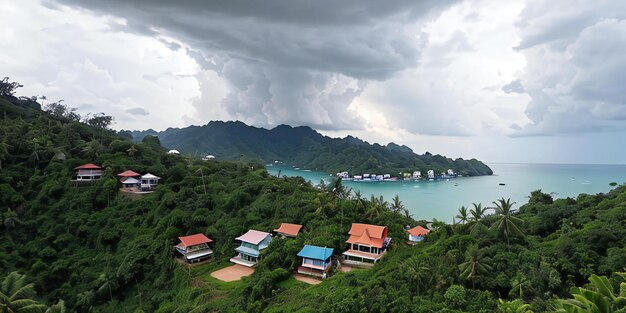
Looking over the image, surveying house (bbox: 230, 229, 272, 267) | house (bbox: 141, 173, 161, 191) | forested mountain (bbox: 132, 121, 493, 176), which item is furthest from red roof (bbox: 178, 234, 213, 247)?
forested mountain (bbox: 132, 121, 493, 176)

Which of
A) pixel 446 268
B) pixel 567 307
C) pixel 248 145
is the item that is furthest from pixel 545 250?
pixel 248 145

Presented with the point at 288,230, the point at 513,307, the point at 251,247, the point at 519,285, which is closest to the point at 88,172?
the point at 251,247

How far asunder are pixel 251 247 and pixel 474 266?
16.6 metres

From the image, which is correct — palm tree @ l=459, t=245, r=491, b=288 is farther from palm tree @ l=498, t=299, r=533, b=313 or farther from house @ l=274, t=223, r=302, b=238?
Result: house @ l=274, t=223, r=302, b=238

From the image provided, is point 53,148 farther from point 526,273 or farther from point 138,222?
point 526,273

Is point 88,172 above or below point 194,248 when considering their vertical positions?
above

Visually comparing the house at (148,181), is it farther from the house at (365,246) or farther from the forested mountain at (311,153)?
the forested mountain at (311,153)

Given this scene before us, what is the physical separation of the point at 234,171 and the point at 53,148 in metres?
22.8

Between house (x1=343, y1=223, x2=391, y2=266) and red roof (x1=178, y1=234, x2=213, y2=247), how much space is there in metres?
12.2

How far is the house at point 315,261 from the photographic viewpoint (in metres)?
24.1

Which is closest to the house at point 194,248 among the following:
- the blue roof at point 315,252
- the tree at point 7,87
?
the blue roof at point 315,252

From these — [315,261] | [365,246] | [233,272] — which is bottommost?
[233,272]

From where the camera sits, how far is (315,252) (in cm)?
2452

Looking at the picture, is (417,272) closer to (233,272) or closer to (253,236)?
(253,236)
